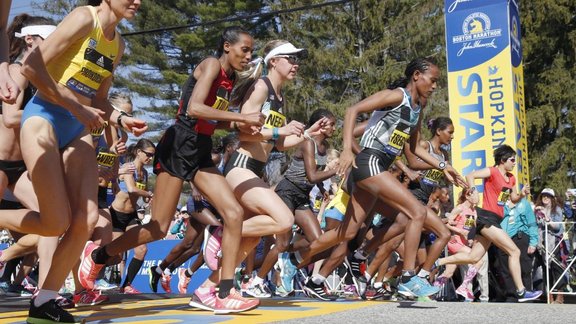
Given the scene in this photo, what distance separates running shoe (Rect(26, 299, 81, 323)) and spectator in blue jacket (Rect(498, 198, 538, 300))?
7.71 metres

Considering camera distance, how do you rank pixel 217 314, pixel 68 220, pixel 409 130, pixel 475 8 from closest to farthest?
pixel 68 220, pixel 217 314, pixel 409 130, pixel 475 8

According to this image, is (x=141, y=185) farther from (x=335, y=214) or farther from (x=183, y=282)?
(x=335, y=214)

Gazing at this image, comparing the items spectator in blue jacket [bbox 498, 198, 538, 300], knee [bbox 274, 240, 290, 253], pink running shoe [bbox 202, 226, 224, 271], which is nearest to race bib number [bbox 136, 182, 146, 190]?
pink running shoe [bbox 202, 226, 224, 271]

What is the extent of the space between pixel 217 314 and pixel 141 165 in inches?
176

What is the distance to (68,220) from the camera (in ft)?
16.5

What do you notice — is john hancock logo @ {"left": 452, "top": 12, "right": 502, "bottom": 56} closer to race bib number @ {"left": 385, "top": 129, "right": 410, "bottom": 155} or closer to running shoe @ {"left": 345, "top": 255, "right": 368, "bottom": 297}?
running shoe @ {"left": 345, "top": 255, "right": 368, "bottom": 297}

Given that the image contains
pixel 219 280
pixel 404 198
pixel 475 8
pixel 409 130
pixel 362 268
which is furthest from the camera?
pixel 475 8

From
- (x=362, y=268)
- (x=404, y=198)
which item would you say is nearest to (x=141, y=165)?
(x=362, y=268)

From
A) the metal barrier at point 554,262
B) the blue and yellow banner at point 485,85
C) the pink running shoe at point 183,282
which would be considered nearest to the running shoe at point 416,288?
the pink running shoe at point 183,282

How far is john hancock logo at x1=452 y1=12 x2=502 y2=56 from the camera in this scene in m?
13.5

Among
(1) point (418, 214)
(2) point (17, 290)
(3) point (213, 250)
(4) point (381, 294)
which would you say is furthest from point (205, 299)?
(2) point (17, 290)

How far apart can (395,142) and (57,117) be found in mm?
3298

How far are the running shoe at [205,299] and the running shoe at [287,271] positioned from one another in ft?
12.7

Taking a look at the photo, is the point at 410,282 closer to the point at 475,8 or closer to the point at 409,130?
the point at 409,130
